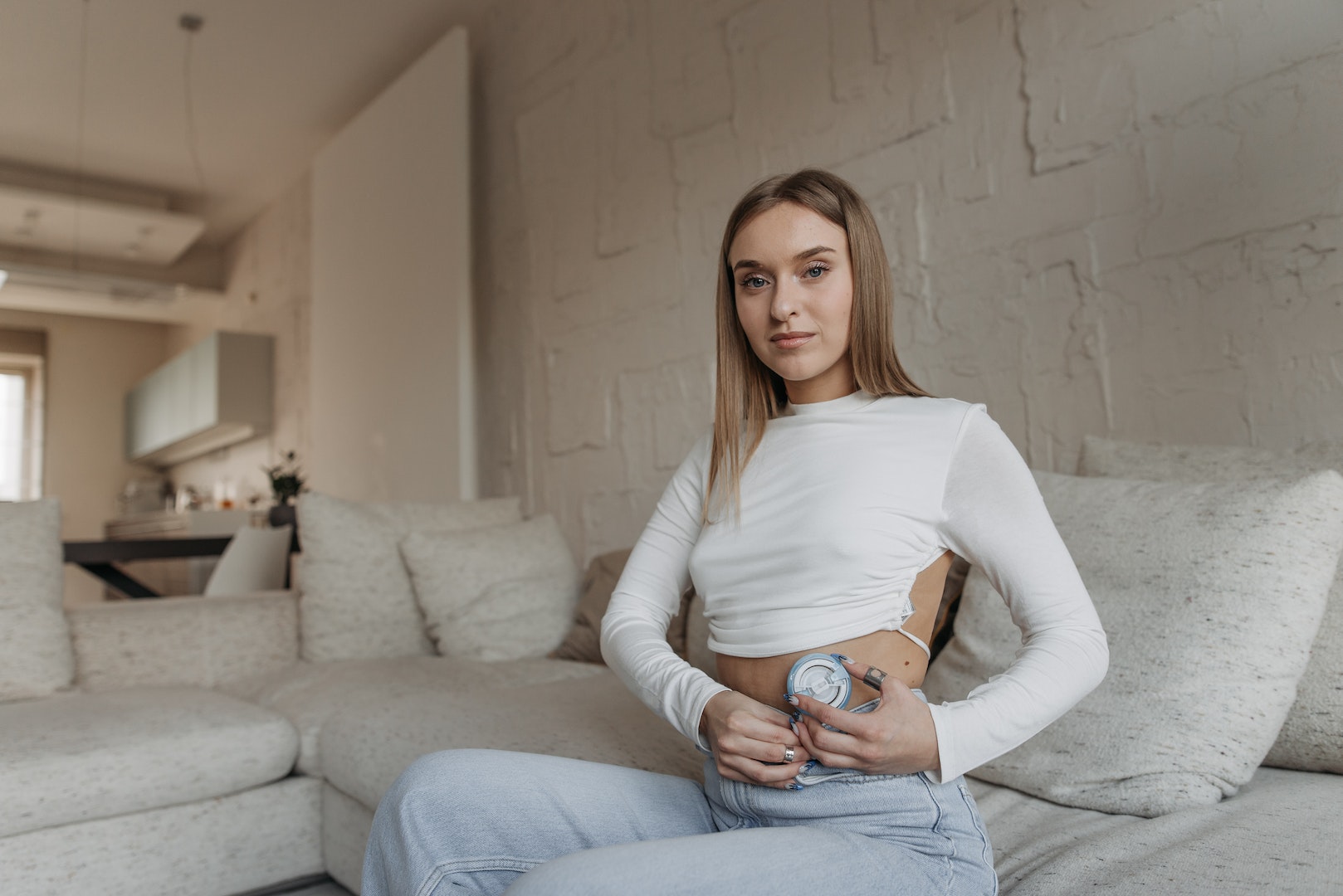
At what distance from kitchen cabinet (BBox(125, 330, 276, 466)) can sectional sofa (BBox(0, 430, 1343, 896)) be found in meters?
3.91

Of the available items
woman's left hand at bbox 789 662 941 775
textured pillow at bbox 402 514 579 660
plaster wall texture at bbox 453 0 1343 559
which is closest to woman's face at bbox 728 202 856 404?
woman's left hand at bbox 789 662 941 775

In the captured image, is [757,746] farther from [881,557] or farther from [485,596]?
[485,596]

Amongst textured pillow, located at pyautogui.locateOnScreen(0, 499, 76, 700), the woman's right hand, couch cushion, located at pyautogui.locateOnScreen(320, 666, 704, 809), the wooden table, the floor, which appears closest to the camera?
the woman's right hand

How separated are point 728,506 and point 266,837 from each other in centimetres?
134

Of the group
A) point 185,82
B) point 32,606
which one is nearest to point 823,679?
point 32,606

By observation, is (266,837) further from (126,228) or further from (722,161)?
(126,228)

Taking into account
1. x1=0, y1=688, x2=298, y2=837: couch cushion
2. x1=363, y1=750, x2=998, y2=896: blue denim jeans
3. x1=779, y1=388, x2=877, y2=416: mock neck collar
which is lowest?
x1=0, y1=688, x2=298, y2=837: couch cushion

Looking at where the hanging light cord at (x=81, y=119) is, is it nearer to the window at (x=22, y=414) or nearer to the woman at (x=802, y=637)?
the window at (x=22, y=414)

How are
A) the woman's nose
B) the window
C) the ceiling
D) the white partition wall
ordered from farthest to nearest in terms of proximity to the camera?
the window
the ceiling
the white partition wall
the woman's nose

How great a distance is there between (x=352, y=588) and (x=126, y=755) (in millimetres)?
850

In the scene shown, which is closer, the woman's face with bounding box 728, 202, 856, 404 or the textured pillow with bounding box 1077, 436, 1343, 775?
the woman's face with bounding box 728, 202, 856, 404

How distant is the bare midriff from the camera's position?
95 centimetres

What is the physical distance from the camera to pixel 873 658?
0.95 metres

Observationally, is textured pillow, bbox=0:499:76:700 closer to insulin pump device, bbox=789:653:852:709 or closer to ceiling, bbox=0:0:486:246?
insulin pump device, bbox=789:653:852:709
